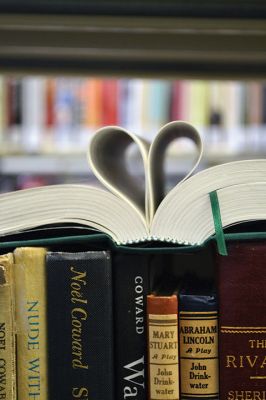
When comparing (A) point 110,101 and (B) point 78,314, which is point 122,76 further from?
(A) point 110,101

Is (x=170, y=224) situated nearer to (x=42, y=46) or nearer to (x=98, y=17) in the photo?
(x=98, y=17)

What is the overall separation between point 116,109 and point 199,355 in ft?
5.15

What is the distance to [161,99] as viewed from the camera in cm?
207

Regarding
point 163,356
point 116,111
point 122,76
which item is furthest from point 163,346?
point 116,111

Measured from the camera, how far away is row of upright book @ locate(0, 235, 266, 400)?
0.55 meters

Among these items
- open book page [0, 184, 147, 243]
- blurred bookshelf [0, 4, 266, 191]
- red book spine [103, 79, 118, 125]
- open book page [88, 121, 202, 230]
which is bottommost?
open book page [0, 184, 147, 243]

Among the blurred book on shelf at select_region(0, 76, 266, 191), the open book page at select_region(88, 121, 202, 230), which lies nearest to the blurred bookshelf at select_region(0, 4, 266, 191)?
the blurred book on shelf at select_region(0, 76, 266, 191)

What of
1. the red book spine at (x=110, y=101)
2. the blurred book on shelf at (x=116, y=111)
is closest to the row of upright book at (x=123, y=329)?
the blurred book on shelf at (x=116, y=111)

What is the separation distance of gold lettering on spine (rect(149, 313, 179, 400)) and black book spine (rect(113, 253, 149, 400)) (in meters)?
A: 0.01

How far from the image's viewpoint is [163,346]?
1.81 ft

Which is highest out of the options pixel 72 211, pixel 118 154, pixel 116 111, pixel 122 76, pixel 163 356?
pixel 116 111

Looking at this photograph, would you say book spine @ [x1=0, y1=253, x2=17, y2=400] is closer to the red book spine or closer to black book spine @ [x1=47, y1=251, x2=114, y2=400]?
black book spine @ [x1=47, y1=251, x2=114, y2=400]

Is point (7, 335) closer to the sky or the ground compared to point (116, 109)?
closer to the ground

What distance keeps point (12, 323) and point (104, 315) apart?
0.27ft
